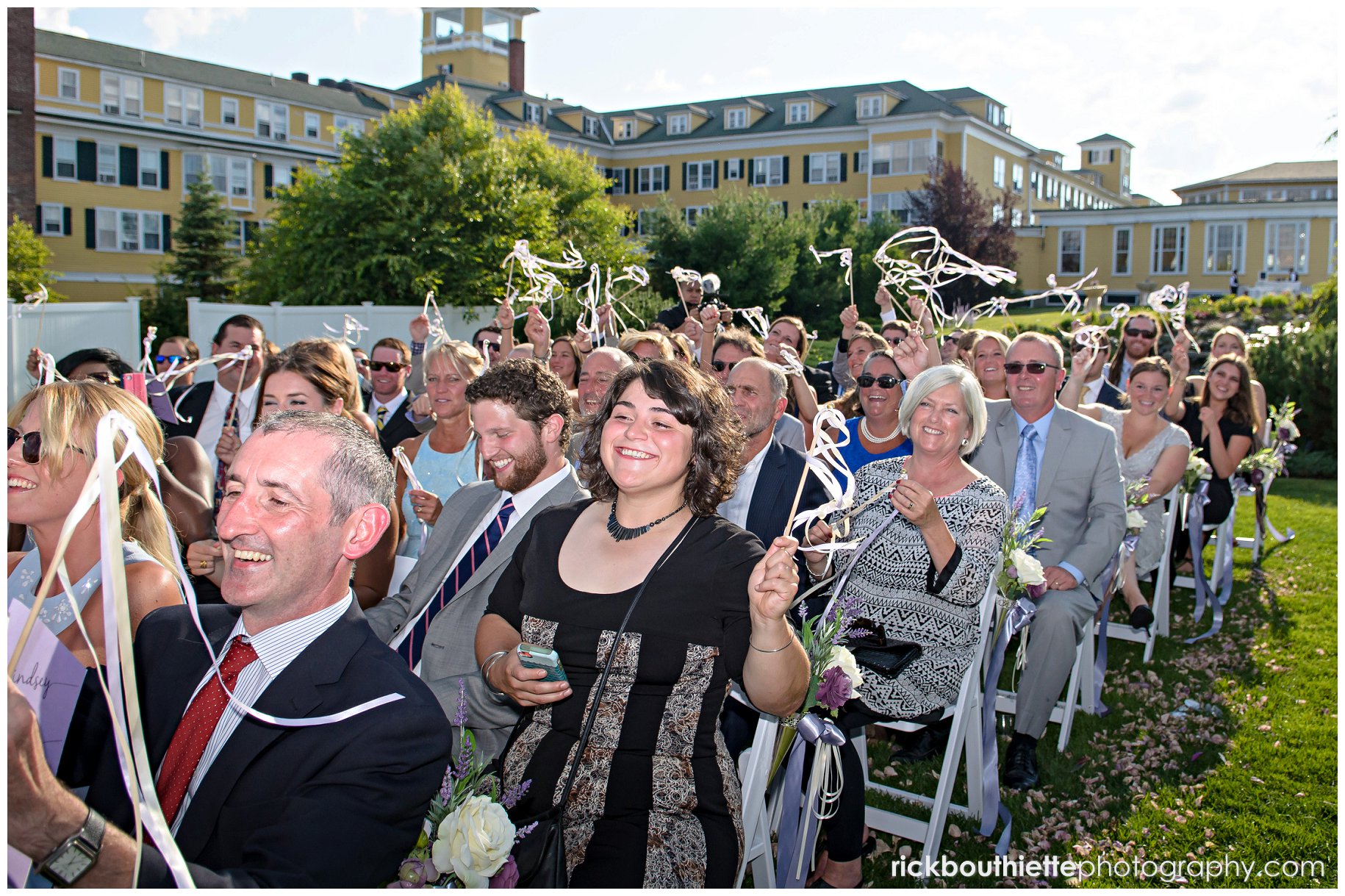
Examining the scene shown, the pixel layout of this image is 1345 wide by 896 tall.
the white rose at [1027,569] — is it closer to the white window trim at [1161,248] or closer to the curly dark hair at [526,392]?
the curly dark hair at [526,392]

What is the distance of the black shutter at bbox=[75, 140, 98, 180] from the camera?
137 feet

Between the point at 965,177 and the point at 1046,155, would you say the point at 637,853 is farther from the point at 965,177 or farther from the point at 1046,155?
the point at 1046,155

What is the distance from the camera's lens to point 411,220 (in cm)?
1973

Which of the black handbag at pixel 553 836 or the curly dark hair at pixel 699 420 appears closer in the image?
the black handbag at pixel 553 836

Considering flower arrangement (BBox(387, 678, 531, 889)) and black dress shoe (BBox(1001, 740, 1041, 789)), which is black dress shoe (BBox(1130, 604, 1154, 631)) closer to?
black dress shoe (BBox(1001, 740, 1041, 789))

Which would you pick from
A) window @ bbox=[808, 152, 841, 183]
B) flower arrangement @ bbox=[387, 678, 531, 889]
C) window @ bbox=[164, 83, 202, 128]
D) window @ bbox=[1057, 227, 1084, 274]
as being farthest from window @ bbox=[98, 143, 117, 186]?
flower arrangement @ bbox=[387, 678, 531, 889]

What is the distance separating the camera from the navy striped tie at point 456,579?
11.7ft

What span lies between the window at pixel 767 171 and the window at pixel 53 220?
33.6 m

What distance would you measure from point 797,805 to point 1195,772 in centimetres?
255

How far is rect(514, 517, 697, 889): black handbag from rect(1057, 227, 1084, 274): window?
5545cm

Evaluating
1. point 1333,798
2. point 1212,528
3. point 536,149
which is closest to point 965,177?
point 536,149

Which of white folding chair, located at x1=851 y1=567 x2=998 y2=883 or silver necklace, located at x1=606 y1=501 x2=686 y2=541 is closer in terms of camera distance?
silver necklace, located at x1=606 y1=501 x2=686 y2=541

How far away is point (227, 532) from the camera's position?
212cm

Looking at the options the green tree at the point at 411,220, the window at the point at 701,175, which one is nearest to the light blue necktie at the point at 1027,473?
the green tree at the point at 411,220
